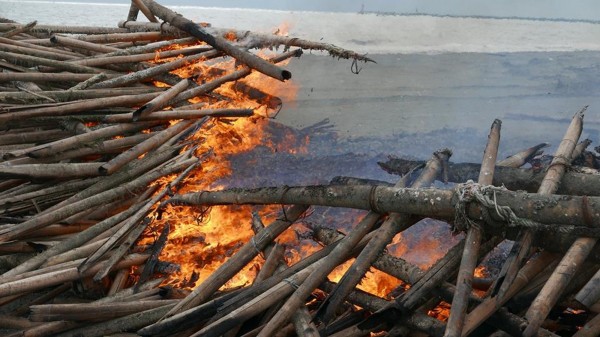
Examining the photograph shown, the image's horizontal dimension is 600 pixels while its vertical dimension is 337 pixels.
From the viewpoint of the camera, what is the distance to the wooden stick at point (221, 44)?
22.6ft

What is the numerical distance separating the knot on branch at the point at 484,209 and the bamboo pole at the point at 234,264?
119 cm

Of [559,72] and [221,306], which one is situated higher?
[559,72]

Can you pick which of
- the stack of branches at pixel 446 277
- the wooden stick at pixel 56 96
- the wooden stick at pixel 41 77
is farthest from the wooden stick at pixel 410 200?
the wooden stick at pixel 41 77

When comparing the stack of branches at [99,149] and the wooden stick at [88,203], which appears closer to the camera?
the stack of branches at [99,149]

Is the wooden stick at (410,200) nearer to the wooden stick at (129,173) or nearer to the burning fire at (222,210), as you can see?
the burning fire at (222,210)

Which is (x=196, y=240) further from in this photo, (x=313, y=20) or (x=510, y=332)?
(x=313, y=20)

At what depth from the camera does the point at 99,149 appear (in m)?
6.03

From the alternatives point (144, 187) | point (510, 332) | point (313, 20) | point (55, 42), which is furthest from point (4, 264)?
point (313, 20)

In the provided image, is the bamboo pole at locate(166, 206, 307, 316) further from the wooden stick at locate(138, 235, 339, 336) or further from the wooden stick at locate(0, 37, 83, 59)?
the wooden stick at locate(0, 37, 83, 59)

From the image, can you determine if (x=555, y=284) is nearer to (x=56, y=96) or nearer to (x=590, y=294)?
(x=590, y=294)

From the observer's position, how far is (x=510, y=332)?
9.82 feet

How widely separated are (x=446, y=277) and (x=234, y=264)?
4.84 ft

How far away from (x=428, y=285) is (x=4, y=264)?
3.41 metres

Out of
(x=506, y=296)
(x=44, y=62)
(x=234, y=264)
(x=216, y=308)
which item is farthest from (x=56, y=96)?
(x=506, y=296)
